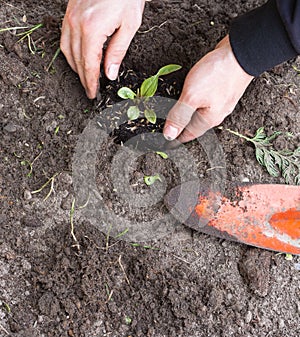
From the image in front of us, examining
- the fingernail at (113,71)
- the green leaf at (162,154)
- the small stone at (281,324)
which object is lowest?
the small stone at (281,324)

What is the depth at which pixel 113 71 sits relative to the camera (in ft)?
5.82

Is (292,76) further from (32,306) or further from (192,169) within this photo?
(32,306)

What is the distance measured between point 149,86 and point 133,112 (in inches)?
4.0

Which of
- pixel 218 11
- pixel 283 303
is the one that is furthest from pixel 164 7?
pixel 283 303

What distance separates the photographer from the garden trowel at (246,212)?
1806 mm

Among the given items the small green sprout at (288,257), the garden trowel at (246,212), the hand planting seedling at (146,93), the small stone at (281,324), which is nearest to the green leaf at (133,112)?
the hand planting seedling at (146,93)

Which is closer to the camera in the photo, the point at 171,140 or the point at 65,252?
the point at 65,252

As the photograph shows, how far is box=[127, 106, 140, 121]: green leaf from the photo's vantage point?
1850 millimetres

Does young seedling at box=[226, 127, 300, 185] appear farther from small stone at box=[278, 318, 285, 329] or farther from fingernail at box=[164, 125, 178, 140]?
small stone at box=[278, 318, 285, 329]

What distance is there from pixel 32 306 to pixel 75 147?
20.2 inches

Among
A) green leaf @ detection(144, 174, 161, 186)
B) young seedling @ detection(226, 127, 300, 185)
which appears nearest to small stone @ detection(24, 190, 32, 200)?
green leaf @ detection(144, 174, 161, 186)

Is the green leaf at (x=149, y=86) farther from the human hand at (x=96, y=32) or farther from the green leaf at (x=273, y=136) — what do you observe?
the green leaf at (x=273, y=136)

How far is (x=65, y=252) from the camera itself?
5.57 ft

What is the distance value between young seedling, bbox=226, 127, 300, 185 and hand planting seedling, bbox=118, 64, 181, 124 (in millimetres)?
286
